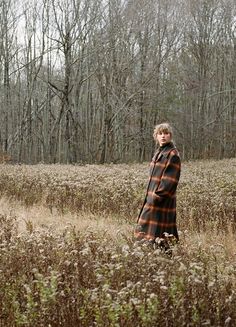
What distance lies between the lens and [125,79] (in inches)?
1276

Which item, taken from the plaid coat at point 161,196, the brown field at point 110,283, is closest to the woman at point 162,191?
the plaid coat at point 161,196

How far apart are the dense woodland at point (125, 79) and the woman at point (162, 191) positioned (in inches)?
914

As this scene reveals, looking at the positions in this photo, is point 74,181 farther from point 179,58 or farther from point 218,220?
point 179,58

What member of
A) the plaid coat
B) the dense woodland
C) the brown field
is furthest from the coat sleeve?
the dense woodland

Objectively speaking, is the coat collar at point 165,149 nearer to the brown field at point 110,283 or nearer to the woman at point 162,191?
the woman at point 162,191

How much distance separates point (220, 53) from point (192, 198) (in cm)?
3391

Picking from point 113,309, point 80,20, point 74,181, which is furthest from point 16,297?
point 80,20

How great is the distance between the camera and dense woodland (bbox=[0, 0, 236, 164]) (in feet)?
104

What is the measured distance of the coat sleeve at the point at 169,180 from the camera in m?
6.09

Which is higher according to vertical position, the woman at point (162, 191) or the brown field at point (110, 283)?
the woman at point (162, 191)

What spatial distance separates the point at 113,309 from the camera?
325cm

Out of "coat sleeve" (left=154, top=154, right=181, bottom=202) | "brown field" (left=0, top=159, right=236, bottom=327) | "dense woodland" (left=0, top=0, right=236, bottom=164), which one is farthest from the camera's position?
"dense woodland" (left=0, top=0, right=236, bottom=164)

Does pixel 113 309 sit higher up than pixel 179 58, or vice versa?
pixel 179 58

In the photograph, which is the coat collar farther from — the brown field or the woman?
the brown field
